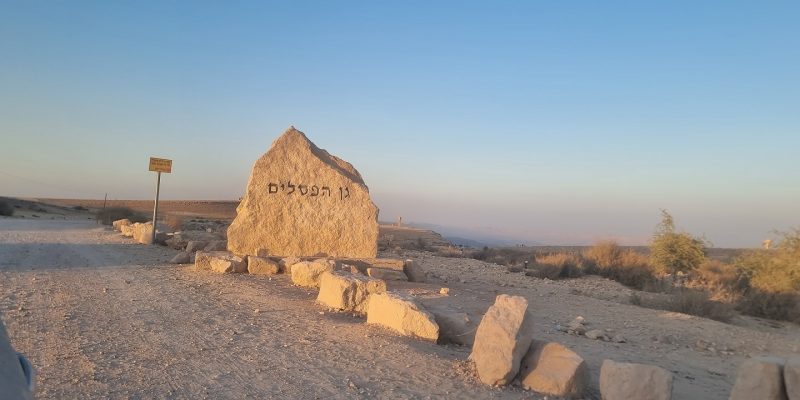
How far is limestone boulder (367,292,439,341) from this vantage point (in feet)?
23.5

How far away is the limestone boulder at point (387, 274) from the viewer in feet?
37.2

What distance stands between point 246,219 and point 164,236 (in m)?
7.19

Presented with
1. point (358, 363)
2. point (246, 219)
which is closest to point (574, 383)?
point (358, 363)

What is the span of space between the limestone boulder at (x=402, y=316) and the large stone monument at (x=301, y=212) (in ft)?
17.6

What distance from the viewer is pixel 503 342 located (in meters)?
5.65

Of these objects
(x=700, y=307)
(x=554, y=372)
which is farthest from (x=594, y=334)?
(x=700, y=307)

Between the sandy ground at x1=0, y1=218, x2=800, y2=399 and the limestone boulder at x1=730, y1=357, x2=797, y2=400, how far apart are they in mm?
1247

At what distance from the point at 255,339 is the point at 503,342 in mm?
2918

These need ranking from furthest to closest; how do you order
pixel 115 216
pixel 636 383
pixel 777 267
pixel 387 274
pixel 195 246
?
pixel 115 216
pixel 777 267
pixel 195 246
pixel 387 274
pixel 636 383

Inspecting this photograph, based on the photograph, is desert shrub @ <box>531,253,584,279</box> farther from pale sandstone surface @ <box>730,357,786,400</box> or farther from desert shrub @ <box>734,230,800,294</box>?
pale sandstone surface @ <box>730,357,786,400</box>

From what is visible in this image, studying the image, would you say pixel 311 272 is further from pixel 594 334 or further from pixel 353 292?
pixel 594 334

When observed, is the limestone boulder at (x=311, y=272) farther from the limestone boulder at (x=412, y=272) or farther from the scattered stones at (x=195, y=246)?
the scattered stones at (x=195, y=246)

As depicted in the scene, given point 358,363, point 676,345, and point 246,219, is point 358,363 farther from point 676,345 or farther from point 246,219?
point 246,219

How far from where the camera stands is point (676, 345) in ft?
29.1
